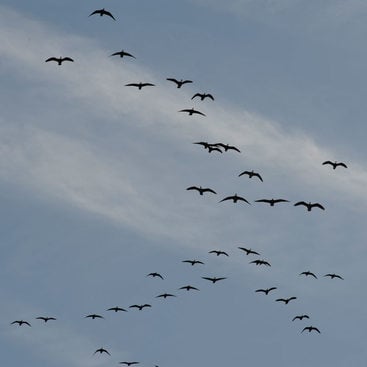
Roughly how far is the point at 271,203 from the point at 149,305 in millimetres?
27522

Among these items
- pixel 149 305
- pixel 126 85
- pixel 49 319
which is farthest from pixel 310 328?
pixel 126 85

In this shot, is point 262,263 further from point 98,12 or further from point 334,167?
point 98,12

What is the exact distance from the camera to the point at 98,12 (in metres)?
160

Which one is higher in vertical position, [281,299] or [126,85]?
[126,85]

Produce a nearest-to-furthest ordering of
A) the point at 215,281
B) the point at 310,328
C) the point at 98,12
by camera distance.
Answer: the point at 98,12 < the point at 215,281 < the point at 310,328

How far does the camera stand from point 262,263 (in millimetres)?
186375

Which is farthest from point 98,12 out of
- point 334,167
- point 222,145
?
point 334,167

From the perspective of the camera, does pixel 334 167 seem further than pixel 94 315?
No

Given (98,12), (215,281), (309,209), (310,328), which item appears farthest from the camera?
(310,328)

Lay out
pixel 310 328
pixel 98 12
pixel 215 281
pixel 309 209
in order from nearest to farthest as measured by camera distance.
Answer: pixel 98 12 → pixel 309 209 → pixel 215 281 → pixel 310 328

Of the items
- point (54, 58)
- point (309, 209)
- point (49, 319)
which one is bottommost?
point (49, 319)

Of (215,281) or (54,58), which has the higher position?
(54,58)

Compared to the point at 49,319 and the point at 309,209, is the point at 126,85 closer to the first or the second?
the point at 309,209

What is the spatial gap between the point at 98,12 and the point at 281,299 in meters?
55.6
